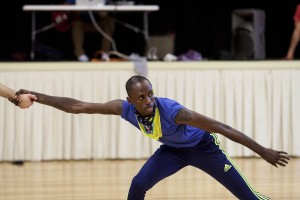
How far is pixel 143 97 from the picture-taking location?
6.11 m

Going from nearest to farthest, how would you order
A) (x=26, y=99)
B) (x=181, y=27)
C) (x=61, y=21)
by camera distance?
(x=26, y=99), (x=61, y=21), (x=181, y=27)

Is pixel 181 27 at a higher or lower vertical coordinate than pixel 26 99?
higher

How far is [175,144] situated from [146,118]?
14.8 inches

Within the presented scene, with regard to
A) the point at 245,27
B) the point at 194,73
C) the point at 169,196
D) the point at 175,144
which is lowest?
the point at 169,196

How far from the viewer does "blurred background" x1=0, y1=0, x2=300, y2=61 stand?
1327cm

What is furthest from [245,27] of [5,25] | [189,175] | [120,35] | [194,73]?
[5,25]

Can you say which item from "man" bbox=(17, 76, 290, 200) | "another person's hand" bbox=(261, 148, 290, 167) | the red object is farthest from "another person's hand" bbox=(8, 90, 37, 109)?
the red object

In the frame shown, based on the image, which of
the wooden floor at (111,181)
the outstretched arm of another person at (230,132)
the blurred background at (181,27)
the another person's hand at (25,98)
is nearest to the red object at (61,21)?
the blurred background at (181,27)

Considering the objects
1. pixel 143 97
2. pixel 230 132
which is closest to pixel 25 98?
pixel 143 97

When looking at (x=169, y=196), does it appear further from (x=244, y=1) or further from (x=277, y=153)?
(x=244, y=1)

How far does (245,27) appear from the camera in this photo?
40.5 ft

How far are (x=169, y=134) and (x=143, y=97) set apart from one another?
386 millimetres

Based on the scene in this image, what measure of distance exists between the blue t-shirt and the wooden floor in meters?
2.10

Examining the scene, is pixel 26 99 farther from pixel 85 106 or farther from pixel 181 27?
pixel 181 27
